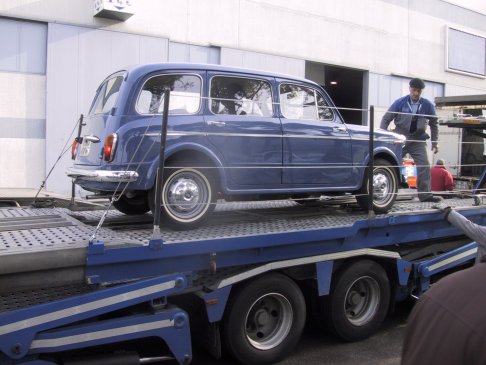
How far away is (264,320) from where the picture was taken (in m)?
4.70

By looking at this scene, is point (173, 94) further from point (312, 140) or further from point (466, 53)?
point (466, 53)

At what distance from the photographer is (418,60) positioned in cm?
2019

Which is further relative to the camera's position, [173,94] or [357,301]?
[357,301]

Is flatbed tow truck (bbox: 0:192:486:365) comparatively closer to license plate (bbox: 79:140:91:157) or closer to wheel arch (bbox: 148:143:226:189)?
wheel arch (bbox: 148:143:226:189)

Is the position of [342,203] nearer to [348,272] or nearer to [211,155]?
[348,272]

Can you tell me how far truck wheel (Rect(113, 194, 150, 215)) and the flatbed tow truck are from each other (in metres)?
0.15

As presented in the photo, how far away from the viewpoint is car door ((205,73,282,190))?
16.6 ft

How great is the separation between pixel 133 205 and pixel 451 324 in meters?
4.51

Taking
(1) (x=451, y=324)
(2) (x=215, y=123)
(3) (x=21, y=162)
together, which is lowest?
(1) (x=451, y=324)

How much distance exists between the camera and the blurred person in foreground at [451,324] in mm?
1489

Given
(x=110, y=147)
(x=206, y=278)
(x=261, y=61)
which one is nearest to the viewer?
(x=206, y=278)

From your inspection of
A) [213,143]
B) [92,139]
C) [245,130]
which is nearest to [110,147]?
[92,139]

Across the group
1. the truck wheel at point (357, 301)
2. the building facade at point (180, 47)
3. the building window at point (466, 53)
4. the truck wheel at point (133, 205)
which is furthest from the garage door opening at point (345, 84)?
the truck wheel at point (133, 205)

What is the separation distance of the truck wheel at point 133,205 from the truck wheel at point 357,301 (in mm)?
2193
